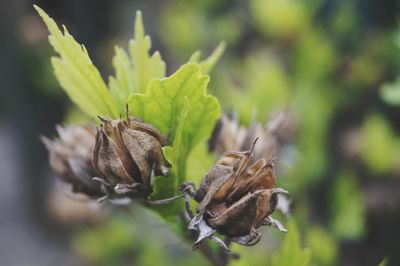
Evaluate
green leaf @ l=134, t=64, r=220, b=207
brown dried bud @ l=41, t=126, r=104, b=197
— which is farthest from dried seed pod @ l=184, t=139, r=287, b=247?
brown dried bud @ l=41, t=126, r=104, b=197

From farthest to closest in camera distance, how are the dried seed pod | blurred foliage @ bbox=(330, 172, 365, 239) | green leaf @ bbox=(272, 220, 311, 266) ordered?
blurred foliage @ bbox=(330, 172, 365, 239), green leaf @ bbox=(272, 220, 311, 266), the dried seed pod

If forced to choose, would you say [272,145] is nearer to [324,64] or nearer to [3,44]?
[324,64]

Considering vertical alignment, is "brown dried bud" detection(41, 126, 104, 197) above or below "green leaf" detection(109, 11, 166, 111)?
below

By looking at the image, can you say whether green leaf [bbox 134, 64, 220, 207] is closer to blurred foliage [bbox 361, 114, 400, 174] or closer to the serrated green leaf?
the serrated green leaf

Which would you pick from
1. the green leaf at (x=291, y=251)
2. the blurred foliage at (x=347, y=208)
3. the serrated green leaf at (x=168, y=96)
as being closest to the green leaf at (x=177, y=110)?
the serrated green leaf at (x=168, y=96)

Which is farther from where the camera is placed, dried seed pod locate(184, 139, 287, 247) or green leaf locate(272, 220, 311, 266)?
green leaf locate(272, 220, 311, 266)

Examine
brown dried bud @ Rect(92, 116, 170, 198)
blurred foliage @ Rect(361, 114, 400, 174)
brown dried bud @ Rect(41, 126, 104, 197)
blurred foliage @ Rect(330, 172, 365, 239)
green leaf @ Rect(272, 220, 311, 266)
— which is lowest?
blurred foliage @ Rect(330, 172, 365, 239)

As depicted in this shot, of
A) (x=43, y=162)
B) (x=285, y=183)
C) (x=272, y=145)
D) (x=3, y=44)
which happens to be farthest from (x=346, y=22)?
(x=43, y=162)
